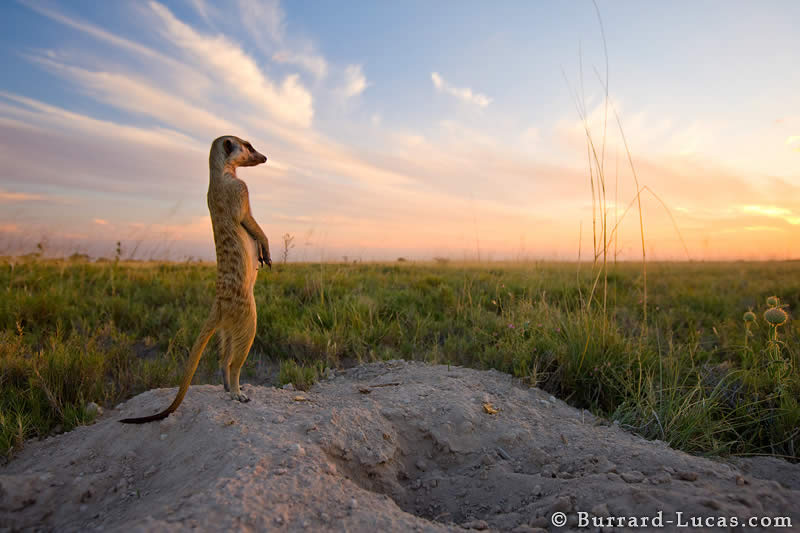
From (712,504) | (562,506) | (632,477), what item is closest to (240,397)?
(562,506)

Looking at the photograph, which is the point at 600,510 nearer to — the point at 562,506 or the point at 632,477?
the point at 562,506

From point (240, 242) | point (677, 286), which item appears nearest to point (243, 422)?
point (240, 242)

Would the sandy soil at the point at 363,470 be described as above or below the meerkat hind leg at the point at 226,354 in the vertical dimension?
below

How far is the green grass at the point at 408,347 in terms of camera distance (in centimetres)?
353

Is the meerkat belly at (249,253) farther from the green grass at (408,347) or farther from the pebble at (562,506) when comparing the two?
the pebble at (562,506)

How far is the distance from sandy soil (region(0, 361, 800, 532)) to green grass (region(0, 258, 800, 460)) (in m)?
0.48

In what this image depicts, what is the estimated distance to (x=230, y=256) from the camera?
2842mm

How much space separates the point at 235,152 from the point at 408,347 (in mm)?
2938

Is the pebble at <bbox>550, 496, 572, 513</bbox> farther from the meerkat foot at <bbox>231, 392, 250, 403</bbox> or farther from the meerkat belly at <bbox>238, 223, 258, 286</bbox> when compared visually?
the meerkat belly at <bbox>238, 223, 258, 286</bbox>

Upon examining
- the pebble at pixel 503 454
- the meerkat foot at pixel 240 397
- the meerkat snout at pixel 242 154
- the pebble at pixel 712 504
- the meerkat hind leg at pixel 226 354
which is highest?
the meerkat snout at pixel 242 154

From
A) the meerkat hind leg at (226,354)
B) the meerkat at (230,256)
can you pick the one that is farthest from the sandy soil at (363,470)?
the meerkat at (230,256)

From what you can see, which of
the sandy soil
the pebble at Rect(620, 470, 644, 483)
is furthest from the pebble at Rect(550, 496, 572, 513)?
the pebble at Rect(620, 470, 644, 483)

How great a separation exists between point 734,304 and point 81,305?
398 inches

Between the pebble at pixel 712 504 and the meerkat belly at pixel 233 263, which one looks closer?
the pebble at pixel 712 504
